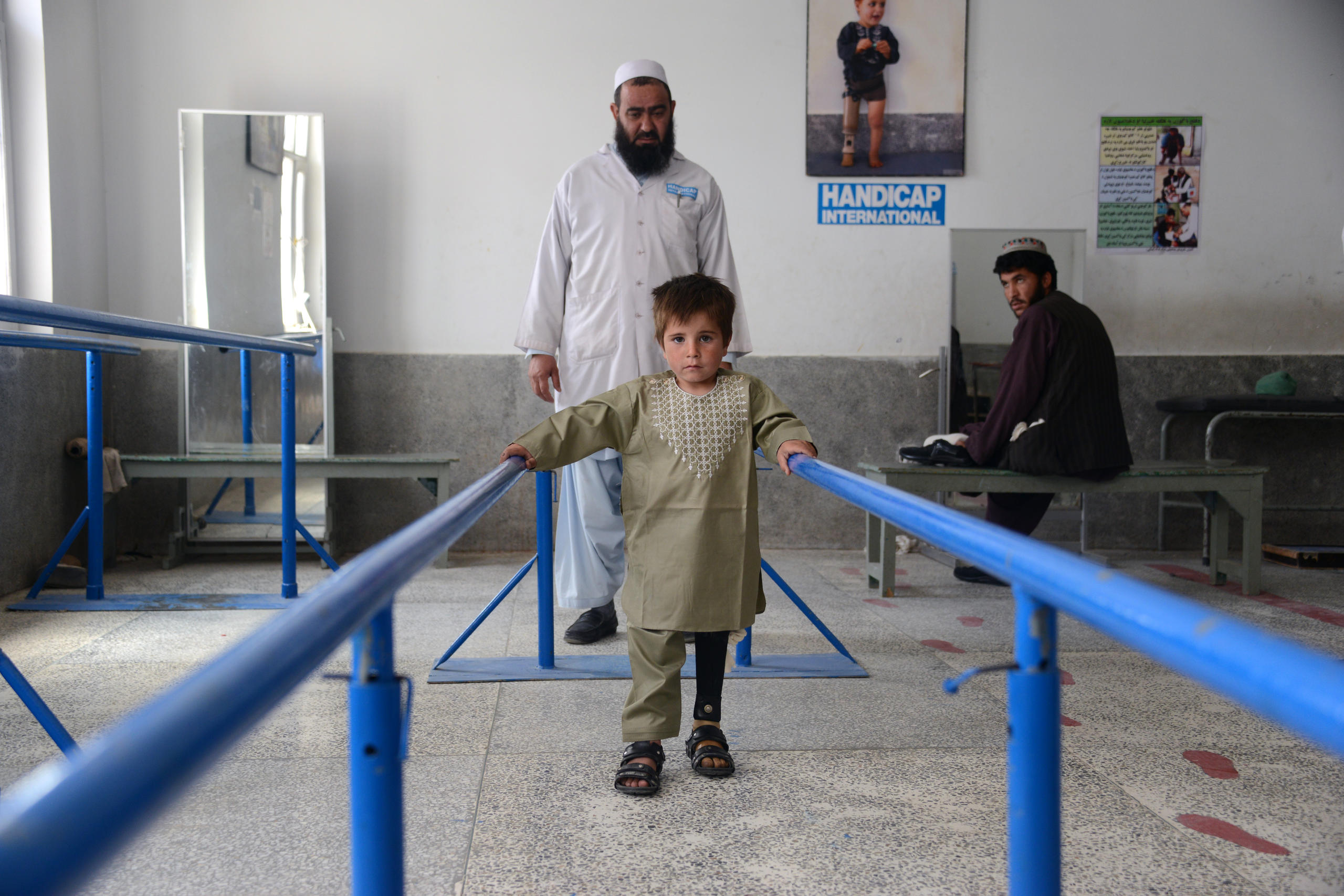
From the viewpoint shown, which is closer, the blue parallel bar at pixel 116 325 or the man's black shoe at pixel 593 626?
the blue parallel bar at pixel 116 325

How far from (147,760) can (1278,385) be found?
562 cm

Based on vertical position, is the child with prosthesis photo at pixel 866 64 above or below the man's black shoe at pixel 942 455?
above

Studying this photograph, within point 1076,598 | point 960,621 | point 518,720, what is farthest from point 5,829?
point 960,621

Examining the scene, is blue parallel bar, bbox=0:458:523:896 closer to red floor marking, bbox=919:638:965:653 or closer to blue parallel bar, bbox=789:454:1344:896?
blue parallel bar, bbox=789:454:1344:896

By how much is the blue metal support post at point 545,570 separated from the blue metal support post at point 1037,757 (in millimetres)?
1950

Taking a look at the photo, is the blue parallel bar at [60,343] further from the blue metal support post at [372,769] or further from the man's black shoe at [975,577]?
A: the man's black shoe at [975,577]

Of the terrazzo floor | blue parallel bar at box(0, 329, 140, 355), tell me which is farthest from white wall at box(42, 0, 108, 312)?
the terrazzo floor

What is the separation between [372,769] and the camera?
0.83m

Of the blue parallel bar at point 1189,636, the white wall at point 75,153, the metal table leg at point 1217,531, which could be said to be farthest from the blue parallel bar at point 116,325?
the metal table leg at point 1217,531

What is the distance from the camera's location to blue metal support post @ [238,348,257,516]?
4.68 metres

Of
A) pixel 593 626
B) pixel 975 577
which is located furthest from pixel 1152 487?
pixel 593 626

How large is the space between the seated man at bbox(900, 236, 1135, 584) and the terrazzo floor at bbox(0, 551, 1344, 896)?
31.3 inches

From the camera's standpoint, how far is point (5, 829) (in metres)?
0.35

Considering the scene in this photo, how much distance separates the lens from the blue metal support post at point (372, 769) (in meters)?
0.82
